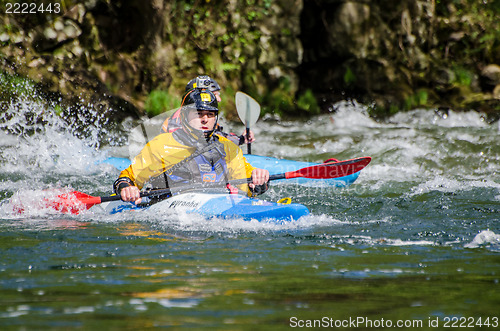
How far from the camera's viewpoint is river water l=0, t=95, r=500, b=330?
2.23 metres

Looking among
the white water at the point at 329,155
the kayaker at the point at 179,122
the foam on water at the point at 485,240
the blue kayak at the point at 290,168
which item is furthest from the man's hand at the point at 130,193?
the blue kayak at the point at 290,168

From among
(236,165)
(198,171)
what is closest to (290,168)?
(236,165)

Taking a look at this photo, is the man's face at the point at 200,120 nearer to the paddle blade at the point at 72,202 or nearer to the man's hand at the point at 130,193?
the man's hand at the point at 130,193

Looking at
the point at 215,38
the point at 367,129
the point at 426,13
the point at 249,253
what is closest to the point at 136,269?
the point at 249,253

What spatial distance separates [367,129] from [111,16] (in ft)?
16.7

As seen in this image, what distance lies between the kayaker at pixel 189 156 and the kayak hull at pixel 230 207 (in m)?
0.17

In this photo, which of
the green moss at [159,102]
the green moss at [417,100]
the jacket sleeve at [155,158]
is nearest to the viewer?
the jacket sleeve at [155,158]

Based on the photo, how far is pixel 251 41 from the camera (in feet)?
39.0

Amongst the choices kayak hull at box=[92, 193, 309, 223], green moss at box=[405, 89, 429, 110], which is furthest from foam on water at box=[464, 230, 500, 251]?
green moss at box=[405, 89, 429, 110]

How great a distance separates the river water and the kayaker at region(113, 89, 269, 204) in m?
0.34

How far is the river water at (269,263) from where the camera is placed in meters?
2.23

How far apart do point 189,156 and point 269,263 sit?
1.69m

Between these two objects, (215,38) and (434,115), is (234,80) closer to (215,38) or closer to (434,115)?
(215,38)

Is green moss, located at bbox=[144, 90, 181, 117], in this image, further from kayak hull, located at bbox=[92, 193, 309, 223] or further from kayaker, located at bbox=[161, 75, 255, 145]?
kayak hull, located at bbox=[92, 193, 309, 223]
